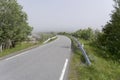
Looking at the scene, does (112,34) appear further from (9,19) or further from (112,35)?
(9,19)

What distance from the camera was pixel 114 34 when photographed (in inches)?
1428

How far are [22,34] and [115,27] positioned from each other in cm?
1398

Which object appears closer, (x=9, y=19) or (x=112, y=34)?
(x=9, y=19)

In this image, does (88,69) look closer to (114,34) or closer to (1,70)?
(1,70)

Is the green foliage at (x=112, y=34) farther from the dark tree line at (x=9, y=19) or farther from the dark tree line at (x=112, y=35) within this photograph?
the dark tree line at (x=9, y=19)

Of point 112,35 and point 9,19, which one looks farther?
point 112,35

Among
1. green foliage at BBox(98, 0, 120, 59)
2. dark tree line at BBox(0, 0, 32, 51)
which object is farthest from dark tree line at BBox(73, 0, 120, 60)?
dark tree line at BBox(0, 0, 32, 51)

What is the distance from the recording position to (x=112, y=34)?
36750 millimetres

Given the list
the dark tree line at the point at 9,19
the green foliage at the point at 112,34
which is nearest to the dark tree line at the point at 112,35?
the green foliage at the point at 112,34

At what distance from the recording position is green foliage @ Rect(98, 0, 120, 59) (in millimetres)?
33531

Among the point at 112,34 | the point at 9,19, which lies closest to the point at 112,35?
the point at 112,34

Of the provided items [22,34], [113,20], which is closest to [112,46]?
[113,20]

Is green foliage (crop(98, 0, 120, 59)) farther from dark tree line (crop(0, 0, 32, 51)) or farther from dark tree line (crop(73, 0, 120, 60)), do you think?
dark tree line (crop(0, 0, 32, 51))

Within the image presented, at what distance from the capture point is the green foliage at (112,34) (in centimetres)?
3353
